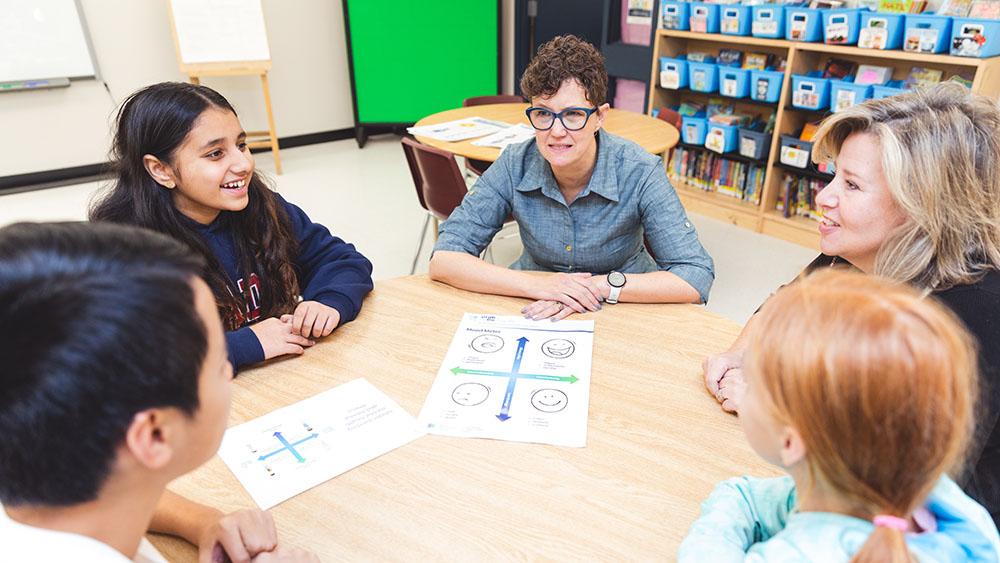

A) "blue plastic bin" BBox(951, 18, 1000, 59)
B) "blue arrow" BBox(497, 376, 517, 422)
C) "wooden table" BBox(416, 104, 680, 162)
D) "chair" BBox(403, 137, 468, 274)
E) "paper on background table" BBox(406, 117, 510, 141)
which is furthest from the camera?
"paper on background table" BBox(406, 117, 510, 141)

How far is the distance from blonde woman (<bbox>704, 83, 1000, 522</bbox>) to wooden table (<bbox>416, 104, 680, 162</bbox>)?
119cm

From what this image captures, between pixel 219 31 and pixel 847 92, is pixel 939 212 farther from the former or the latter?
pixel 219 31

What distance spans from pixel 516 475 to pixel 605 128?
2.28 m

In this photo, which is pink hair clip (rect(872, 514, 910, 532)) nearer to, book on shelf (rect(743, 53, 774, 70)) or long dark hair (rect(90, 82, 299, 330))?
long dark hair (rect(90, 82, 299, 330))

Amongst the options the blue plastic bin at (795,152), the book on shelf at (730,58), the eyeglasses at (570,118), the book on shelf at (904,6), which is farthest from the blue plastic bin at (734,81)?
the eyeglasses at (570,118)

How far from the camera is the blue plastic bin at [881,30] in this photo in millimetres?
2953

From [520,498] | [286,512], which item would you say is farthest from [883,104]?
[286,512]

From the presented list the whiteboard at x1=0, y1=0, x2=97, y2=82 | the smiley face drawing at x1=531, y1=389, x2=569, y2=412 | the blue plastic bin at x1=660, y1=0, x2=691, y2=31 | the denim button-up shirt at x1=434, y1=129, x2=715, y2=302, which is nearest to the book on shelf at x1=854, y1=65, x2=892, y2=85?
the blue plastic bin at x1=660, y1=0, x2=691, y2=31

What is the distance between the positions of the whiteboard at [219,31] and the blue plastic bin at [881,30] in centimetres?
392

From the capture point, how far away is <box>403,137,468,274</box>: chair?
242 cm

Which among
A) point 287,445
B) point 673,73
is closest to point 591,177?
point 287,445

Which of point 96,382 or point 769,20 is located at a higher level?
point 769,20

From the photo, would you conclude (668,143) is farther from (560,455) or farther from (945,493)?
(945,493)

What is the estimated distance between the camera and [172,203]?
142 cm
